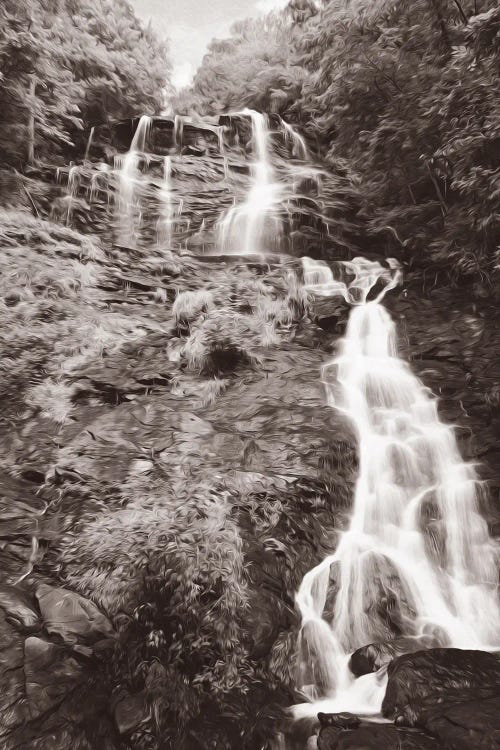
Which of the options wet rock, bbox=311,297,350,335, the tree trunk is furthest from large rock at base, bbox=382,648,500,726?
the tree trunk

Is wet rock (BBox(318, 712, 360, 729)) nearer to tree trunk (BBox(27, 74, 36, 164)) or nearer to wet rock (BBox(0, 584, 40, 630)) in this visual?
wet rock (BBox(0, 584, 40, 630))

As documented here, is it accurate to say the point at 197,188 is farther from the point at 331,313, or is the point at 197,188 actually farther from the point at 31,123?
the point at 331,313

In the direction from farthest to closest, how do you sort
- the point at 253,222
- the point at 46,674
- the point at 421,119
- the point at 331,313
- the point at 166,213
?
the point at 166,213 → the point at 253,222 → the point at 421,119 → the point at 331,313 → the point at 46,674

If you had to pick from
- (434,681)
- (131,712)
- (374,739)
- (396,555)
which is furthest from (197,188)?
(374,739)

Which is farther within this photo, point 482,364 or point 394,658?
point 482,364

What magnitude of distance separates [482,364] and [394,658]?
4.21 metres

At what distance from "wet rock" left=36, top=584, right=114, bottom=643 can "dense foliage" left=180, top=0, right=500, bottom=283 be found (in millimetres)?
6684

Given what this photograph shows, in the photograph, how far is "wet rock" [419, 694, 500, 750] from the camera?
Result: 2.98m

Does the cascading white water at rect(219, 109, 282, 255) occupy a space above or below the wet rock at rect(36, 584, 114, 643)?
above

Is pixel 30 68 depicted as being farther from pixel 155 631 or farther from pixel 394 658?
pixel 394 658

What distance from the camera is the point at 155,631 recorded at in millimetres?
4160

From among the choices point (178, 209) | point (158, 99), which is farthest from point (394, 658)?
point (158, 99)

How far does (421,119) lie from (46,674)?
964cm

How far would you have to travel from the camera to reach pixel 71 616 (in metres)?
4.02
